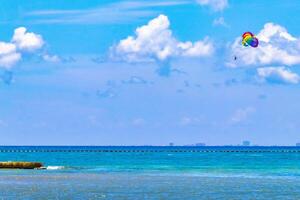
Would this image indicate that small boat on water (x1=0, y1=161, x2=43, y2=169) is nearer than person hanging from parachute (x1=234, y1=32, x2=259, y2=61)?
No

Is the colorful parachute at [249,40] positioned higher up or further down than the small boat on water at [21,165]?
higher up

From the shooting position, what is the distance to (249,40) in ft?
Answer: 238

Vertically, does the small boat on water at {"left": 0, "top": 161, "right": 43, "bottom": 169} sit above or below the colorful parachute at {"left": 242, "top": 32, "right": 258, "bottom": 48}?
below

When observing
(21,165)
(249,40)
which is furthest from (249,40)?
(21,165)

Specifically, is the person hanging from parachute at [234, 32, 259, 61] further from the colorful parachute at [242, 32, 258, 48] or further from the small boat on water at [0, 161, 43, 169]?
the small boat on water at [0, 161, 43, 169]

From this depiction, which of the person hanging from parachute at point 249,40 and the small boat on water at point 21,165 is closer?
the person hanging from parachute at point 249,40

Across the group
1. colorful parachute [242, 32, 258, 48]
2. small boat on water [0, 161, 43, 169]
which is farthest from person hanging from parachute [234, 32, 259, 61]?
small boat on water [0, 161, 43, 169]

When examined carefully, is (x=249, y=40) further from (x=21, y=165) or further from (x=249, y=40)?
(x=21, y=165)

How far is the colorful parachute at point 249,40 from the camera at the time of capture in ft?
235

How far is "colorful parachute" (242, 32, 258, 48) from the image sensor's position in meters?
71.6

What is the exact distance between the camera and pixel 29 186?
6812 centimetres

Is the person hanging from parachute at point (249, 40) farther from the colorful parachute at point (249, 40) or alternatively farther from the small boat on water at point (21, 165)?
the small boat on water at point (21, 165)

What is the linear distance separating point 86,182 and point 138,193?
46.2ft

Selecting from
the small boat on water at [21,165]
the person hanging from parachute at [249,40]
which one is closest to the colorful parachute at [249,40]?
the person hanging from parachute at [249,40]
